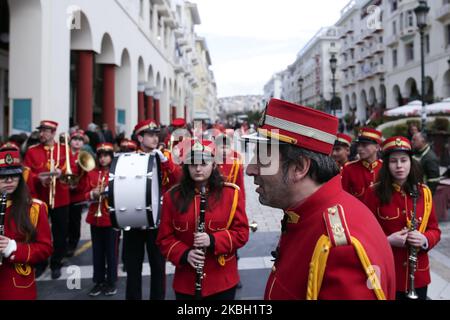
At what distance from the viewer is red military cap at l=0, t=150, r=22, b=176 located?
11.3 feet

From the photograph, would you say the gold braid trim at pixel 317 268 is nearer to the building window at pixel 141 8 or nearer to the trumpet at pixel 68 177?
the trumpet at pixel 68 177

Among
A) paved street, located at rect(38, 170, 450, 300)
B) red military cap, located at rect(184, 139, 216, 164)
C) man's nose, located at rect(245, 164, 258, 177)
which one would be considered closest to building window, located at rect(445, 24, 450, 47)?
paved street, located at rect(38, 170, 450, 300)

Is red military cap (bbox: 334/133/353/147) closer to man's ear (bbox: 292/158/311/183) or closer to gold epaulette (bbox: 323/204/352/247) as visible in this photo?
man's ear (bbox: 292/158/311/183)

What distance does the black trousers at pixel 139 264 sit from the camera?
14.6ft

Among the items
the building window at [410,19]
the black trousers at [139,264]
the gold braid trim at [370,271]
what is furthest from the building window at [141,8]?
the building window at [410,19]

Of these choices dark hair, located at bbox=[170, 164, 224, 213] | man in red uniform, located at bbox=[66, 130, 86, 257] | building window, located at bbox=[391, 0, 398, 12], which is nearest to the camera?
dark hair, located at bbox=[170, 164, 224, 213]

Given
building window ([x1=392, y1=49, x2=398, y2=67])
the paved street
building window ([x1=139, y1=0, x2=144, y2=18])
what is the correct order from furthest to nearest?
building window ([x1=392, y1=49, x2=398, y2=67])
building window ([x1=139, y1=0, x2=144, y2=18])
the paved street

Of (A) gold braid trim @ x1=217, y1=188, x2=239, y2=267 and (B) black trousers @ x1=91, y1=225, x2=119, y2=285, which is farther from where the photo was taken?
(B) black trousers @ x1=91, y1=225, x2=119, y2=285

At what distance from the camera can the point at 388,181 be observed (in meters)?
3.63

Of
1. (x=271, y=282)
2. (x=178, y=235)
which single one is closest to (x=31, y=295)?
(x=178, y=235)

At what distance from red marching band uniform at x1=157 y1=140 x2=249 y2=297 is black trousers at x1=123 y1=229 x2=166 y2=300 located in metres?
1.26

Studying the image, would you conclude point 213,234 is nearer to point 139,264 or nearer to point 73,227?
point 139,264
